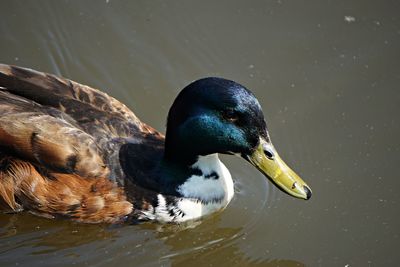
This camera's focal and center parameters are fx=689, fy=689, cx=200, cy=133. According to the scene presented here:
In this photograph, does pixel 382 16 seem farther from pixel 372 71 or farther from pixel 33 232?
pixel 33 232

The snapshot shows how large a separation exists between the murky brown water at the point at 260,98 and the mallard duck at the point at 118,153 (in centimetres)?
29

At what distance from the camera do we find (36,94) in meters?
6.78

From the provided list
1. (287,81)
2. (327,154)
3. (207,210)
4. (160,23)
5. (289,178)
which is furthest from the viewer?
(160,23)

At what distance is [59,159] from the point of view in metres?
6.43

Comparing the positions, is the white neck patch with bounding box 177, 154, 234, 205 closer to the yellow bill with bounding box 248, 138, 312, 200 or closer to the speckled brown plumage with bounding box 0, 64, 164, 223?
the speckled brown plumage with bounding box 0, 64, 164, 223

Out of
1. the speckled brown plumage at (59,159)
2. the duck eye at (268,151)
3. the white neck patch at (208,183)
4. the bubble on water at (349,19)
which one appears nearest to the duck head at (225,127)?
the duck eye at (268,151)

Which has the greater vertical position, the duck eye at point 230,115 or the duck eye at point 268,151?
the duck eye at point 230,115

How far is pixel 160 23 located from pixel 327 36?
84.1 inches

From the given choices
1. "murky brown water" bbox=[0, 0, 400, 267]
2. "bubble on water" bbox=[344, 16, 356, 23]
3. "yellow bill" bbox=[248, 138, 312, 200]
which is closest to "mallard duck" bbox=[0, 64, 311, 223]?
"yellow bill" bbox=[248, 138, 312, 200]

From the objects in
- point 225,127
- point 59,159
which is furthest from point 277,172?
point 59,159

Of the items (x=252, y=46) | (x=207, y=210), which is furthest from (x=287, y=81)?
(x=207, y=210)

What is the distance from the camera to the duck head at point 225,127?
6.10 metres

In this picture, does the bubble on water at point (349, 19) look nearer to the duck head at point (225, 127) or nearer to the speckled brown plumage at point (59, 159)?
the duck head at point (225, 127)

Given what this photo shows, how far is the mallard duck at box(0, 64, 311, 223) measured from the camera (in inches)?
248
